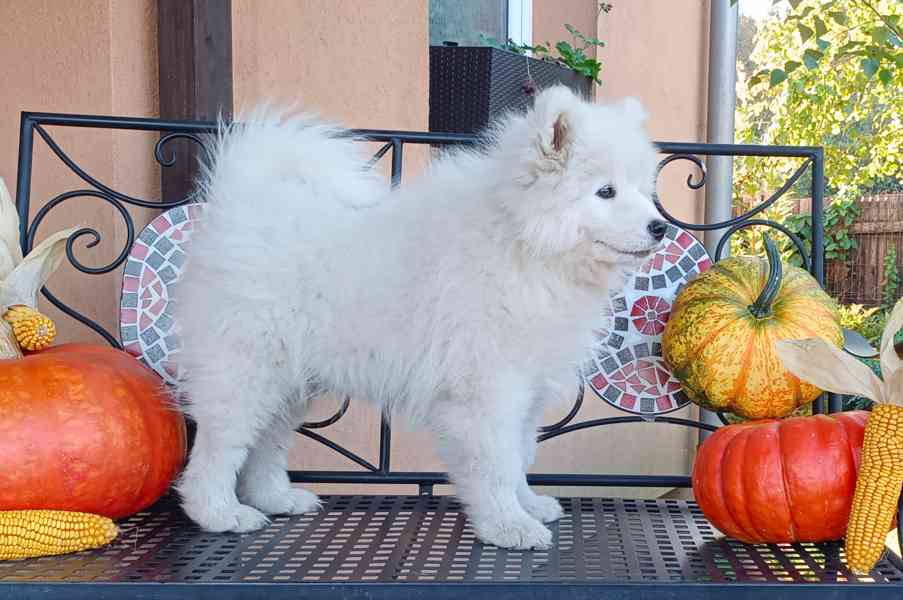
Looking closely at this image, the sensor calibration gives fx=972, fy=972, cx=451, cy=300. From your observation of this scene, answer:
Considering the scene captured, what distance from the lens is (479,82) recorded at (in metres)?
5.14

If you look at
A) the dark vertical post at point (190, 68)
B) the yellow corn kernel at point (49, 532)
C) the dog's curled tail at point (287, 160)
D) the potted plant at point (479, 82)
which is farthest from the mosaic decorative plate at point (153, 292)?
the potted plant at point (479, 82)

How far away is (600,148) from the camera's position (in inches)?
93.9

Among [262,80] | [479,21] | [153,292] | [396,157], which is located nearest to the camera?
[153,292]

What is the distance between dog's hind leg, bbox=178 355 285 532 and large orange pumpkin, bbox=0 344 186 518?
0.12m

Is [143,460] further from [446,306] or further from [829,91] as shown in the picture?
[829,91]

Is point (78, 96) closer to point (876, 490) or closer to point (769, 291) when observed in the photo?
point (769, 291)

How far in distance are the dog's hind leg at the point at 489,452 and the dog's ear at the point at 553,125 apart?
568 mm

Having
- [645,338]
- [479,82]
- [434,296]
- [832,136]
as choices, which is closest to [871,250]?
[832,136]

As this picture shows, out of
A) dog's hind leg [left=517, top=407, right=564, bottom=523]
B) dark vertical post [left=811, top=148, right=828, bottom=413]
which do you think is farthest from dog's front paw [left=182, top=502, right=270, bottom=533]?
dark vertical post [left=811, top=148, right=828, bottom=413]

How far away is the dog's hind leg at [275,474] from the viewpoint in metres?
2.68

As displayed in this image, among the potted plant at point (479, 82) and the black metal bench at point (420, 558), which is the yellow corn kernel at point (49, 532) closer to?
the black metal bench at point (420, 558)

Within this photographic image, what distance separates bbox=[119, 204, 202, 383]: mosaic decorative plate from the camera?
2961mm

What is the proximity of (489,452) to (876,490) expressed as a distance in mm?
860

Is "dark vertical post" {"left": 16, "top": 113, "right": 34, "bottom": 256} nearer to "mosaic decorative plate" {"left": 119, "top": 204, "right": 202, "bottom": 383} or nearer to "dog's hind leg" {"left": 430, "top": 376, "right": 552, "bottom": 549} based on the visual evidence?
"mosaic decorative plate" {"left": 119, "top": 204, "right": 202, "bottom": 383}
